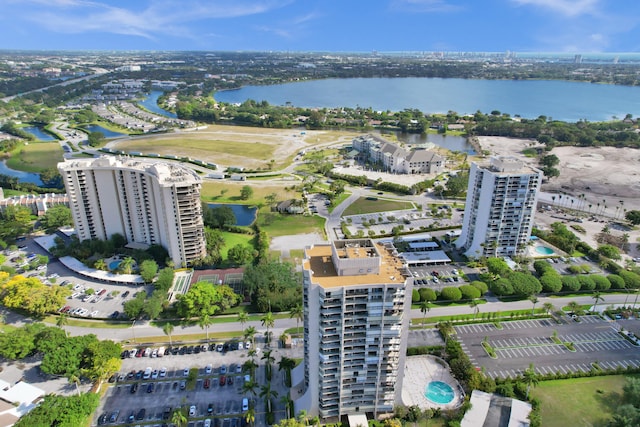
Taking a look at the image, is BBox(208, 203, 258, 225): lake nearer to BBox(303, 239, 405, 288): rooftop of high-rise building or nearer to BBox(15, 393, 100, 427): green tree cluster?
BBox(303, 239, 405, 288): rooftop of high-rise building

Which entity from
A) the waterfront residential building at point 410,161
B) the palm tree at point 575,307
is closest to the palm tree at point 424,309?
the palm tree at point 575,307

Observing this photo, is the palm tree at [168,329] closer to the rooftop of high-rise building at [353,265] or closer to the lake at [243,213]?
the rooftop of high-rise building at [353,265]

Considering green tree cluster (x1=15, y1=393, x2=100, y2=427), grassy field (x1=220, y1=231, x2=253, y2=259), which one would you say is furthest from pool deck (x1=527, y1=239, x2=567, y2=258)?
green tree cluster (x1=15, y1=393, x2=100, y2=427)

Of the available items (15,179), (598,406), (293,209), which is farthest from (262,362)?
(15,179)

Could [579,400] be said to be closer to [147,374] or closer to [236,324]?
[236,324]

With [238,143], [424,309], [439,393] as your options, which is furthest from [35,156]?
[439,393]

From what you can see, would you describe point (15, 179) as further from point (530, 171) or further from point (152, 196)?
point (530, 171)

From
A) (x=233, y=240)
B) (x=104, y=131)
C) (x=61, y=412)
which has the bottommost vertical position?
(x=233, y=240)
